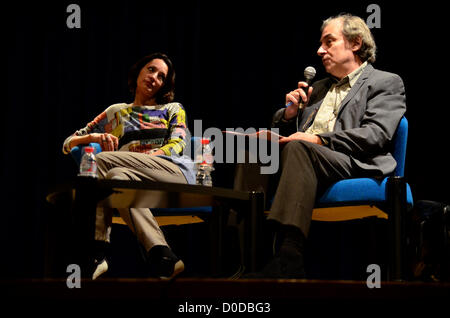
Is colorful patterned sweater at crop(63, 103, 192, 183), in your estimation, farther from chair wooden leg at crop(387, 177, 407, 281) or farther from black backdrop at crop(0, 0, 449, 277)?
chair wooden leg at crop(387, 177, 407, 281)

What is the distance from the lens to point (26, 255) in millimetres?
2902

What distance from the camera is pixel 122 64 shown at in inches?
123

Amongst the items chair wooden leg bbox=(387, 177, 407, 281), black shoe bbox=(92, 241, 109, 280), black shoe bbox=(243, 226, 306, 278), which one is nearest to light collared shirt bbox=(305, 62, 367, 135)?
chair wooden leg bbox=(387, 177, 407, 281)

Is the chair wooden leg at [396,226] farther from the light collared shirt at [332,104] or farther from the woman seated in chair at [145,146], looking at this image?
the woman seated in chair at [145,146]

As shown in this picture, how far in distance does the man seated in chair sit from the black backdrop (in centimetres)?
66

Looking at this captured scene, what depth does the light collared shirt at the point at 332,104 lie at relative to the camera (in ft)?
7.27

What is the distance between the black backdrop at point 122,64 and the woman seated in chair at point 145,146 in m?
0.44

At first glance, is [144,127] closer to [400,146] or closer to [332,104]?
[332,104]

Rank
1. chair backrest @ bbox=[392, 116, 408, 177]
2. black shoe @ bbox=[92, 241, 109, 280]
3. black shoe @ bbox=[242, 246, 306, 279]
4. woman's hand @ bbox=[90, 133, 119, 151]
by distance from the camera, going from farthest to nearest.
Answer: woman's hand @ bbox=[90, 133, 119, 151], chair backrest @ bbox=[392, 116, 408, 177], black shoe @ bbox=[92, 241, 109, 280], black shoe @ bbox=[242, 246, 306, 279]

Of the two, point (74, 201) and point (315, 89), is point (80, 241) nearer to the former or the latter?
point (74, 201)

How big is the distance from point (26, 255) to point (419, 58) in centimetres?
229

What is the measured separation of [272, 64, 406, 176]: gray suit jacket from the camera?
76.6 inches

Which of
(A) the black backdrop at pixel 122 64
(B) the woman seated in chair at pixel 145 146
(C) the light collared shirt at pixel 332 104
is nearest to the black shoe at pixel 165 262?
(B) the woman seated in chair at pixel 145 146
